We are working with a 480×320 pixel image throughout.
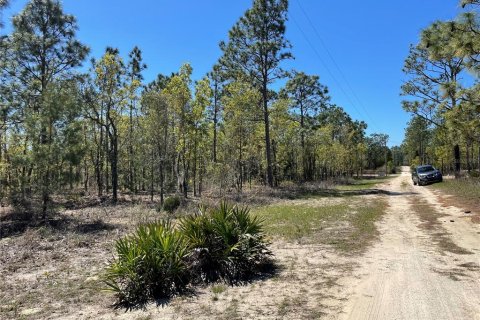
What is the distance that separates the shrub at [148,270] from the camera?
19.1 ft

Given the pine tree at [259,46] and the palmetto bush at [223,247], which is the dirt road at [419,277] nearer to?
the palmetto bush at [223,247]

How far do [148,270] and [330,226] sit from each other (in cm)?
730

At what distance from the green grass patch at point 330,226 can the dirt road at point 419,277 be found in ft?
2.00

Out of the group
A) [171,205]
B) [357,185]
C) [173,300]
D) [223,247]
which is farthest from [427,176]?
[173,300]

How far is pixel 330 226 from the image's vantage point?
1185 centimetres

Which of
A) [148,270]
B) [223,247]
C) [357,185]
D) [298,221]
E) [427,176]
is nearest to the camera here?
[148,270]

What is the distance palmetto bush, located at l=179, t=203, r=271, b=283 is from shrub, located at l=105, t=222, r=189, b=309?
0.40m

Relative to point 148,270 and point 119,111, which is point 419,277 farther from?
point 119,111

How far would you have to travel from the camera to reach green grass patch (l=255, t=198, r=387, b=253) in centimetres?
948

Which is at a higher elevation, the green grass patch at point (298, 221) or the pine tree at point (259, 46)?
the pine tree at point (259, 46)

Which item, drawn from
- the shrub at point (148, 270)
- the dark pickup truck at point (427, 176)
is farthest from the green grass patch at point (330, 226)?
the dark pickup truck at point (427, 176)

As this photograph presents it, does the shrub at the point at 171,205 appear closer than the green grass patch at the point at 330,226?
No

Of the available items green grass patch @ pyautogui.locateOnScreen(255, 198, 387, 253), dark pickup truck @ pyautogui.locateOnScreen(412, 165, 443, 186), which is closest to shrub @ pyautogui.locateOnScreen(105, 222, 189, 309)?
green grass patch @ pyautogui.locateOnScreen(255, 198, 387, 253)

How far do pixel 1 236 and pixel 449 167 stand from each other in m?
65.6
